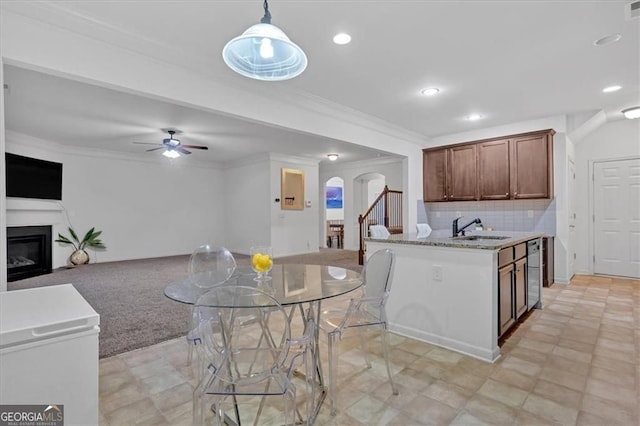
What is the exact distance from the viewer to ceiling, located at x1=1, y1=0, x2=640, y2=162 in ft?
7.66

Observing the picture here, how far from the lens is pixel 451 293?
2705 millimetres

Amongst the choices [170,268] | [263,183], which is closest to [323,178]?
[263,183]

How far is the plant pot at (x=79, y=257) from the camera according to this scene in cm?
665

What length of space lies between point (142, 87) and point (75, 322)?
6.93 feet

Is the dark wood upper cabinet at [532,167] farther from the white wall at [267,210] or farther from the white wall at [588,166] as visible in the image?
the white wall at [267,210]

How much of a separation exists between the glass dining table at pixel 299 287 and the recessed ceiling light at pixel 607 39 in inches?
115

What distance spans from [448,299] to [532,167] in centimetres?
346

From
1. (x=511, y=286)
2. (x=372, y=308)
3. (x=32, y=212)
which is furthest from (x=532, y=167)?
(x=32, y=212)

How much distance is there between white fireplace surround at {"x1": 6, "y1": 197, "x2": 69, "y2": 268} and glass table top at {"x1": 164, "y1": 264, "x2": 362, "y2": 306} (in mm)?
5249

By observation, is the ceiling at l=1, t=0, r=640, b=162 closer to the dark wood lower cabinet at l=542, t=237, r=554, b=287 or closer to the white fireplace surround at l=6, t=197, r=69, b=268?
the white fireplace surround at l=6, t=197, r=69, b=268

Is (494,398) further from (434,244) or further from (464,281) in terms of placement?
(434,244)

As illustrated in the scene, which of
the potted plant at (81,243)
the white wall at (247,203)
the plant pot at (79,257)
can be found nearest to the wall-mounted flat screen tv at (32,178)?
the potted plant at (81,243)

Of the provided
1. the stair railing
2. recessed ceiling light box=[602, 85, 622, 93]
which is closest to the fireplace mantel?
the stair railing

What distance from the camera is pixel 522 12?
7.87 ft
